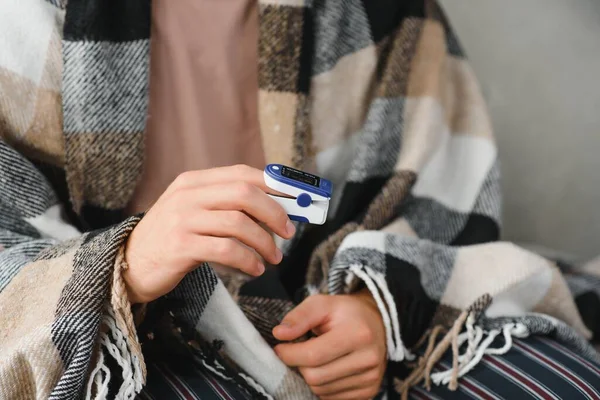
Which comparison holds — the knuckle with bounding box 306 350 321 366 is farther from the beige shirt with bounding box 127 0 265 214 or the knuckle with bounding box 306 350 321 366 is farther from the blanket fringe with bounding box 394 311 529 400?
the beige shirt with bounding box 127 0 265 214

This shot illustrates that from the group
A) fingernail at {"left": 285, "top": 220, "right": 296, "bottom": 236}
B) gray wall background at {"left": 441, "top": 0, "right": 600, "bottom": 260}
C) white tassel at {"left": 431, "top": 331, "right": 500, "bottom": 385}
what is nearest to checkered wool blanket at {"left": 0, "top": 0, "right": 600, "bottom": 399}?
white tassel at {"left": 431, "top": 331, "right": 500, "bottom": 385}

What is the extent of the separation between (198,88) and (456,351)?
1.25ft

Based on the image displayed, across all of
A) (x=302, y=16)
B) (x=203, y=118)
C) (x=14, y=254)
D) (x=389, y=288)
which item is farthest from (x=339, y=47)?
(x=14, y=254)

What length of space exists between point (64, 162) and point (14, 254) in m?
0.12

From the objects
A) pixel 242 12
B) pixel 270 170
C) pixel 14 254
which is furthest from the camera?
pixel 242 12

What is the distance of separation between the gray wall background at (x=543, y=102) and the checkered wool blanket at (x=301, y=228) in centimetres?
24

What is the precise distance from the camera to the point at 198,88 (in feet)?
2.22

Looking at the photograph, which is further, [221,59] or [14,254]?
[221,59]

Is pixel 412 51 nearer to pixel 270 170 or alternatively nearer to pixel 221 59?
pixel 221 59

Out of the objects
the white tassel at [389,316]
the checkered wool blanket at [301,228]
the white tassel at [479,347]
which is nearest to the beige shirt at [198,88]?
the checkered wool blanket at [301,228]

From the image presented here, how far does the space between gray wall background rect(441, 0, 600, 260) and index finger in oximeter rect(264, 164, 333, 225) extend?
0.64 metres

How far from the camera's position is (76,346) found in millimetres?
472

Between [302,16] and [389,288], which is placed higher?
[302,16]

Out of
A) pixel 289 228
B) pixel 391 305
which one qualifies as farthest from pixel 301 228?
pixel 289 228
